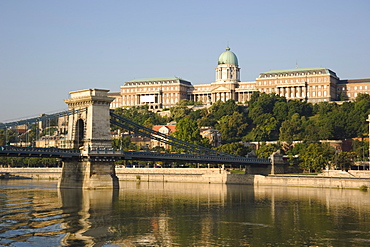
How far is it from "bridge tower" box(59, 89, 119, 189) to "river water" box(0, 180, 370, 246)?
7.67 feet

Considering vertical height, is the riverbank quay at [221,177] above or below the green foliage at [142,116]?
below

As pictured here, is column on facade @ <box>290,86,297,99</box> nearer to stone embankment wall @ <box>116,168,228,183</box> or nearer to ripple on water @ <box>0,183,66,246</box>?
stone embankment wall @ <box>116,168,228,183</box>

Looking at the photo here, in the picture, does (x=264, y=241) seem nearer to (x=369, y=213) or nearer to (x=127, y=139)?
(x=369, y=213)

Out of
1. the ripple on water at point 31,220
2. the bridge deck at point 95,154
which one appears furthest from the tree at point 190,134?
the ripple on water at point 31,220

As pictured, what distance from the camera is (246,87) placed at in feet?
615

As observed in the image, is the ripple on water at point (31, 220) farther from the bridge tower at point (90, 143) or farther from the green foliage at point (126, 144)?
the green foliage at point (126, 144)

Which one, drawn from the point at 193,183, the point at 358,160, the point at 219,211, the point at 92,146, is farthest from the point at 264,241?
the point at 358,160

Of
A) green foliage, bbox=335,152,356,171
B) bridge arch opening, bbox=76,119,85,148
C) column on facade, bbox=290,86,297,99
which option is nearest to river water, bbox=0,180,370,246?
bridge arch opening, bbox=76,119,85,148

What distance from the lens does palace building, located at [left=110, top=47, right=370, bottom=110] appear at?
567ft

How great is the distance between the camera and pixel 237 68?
194500 millimetres

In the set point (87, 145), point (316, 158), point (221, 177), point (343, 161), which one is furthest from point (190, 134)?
point (87, 145)

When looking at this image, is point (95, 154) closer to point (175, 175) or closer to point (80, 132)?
point (80, 132)

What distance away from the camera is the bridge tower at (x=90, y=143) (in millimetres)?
69562

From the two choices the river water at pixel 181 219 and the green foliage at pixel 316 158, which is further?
the green foliage at pixel 316 158
